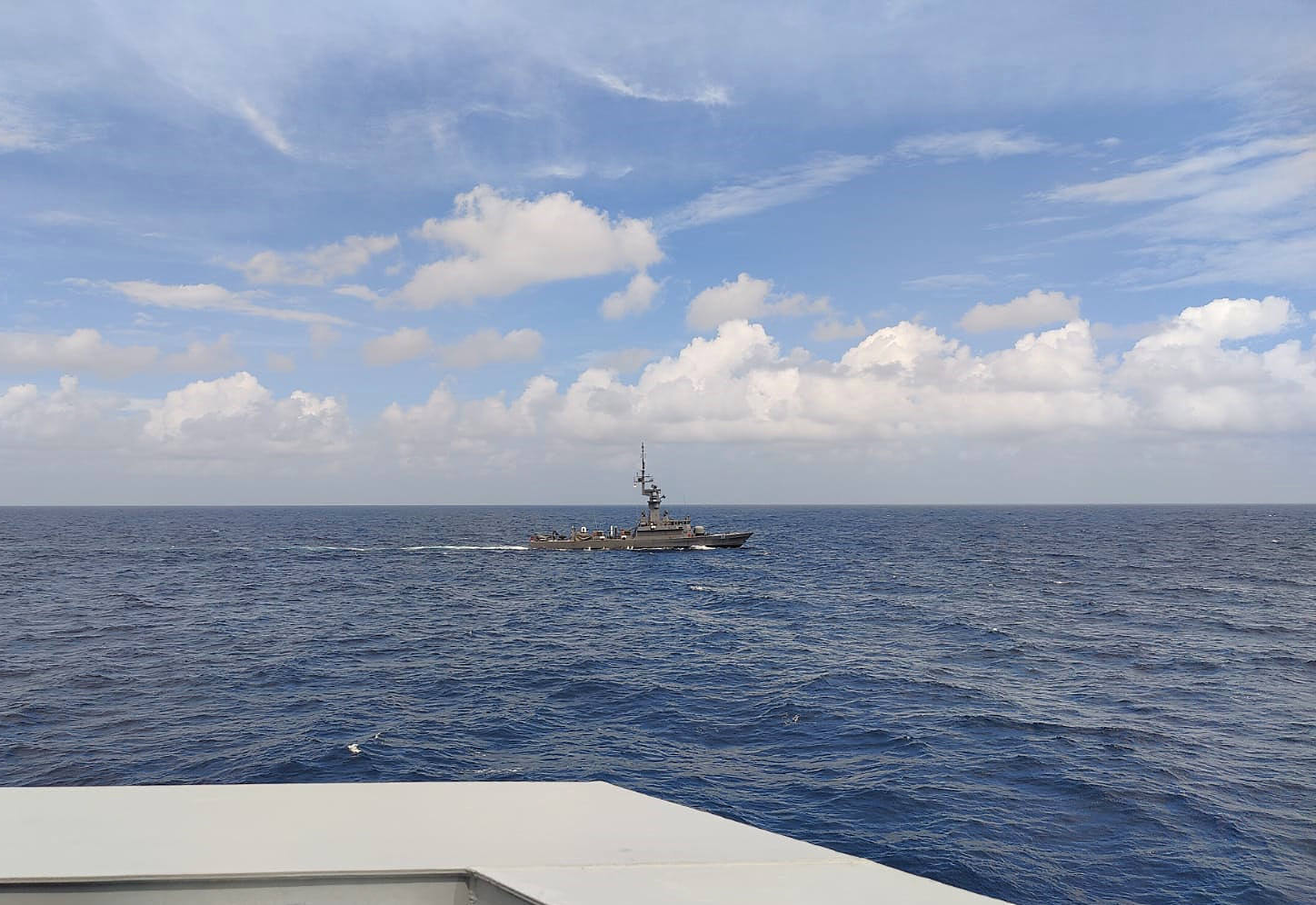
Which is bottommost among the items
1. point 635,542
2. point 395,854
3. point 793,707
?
point 635,542

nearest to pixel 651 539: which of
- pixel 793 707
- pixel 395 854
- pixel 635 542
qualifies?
pixel 635 542

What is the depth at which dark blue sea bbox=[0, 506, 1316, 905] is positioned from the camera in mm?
18047

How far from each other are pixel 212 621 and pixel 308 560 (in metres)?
45.9

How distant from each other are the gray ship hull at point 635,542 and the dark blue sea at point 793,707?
40.1 m

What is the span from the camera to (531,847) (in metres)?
4.32

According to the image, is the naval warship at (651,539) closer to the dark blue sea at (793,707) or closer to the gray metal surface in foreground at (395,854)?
the dark blue sea at (793,707)

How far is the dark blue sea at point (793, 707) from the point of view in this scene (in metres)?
18.0

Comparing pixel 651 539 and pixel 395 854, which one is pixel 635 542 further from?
pixel 395 854

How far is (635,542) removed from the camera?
104 meters

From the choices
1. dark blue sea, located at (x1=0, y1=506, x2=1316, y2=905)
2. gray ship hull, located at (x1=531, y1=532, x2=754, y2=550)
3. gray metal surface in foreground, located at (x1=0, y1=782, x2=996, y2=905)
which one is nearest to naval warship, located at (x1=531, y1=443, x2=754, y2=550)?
gray ship hull, located at (x1=531, y1=532, x2=754, y2=550)

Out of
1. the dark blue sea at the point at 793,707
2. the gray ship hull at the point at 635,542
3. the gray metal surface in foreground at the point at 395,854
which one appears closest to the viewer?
the gray metal surface in foreground at the point at 395,854

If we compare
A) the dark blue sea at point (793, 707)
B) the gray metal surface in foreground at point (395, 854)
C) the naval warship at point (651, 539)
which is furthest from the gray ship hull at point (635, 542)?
the gray metal surface in foreground at point (395, 854)

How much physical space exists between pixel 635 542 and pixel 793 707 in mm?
76972

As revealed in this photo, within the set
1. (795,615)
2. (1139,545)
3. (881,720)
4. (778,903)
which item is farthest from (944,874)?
(1139,545)
